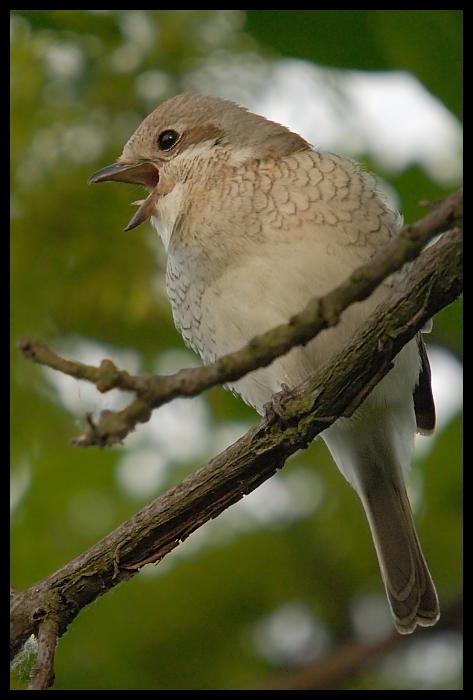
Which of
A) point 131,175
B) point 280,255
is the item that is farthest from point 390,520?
point 131,175

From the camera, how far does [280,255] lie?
12.2 ft

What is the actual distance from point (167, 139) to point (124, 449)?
1.88 meters

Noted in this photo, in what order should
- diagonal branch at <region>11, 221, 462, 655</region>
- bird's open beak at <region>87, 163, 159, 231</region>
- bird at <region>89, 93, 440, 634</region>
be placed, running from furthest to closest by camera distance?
1. bird's open beak at <region>87, 163, 159, 231</region>
2. bird at <region>89, 93, 440, 634</region>
3. diagonal branch at <region>11, 221, 462, 655</region>

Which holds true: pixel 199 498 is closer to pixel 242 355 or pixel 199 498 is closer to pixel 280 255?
pixel 242 355

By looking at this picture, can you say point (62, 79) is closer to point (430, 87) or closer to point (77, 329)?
point (77, 329)

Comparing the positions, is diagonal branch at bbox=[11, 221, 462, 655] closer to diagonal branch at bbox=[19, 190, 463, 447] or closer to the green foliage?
diagonal branch at bbox=[19, 190, 463, 447]

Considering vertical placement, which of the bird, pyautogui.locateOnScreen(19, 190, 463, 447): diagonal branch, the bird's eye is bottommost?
pyautogui.locateOnScreen(19, 190, 463, 447): diagonal branch

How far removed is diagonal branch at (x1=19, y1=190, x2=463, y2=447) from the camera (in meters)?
2.15

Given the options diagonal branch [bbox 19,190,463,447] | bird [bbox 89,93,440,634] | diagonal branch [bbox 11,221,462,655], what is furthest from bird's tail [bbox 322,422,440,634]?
diagonal branch [bbox 19,190,463,447]

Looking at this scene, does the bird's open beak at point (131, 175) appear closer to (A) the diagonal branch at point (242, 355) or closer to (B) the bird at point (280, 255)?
(B) the bird at point (280, 255)

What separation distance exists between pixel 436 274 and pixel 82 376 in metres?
1.05

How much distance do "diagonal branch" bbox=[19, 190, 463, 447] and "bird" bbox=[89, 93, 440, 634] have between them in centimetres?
102

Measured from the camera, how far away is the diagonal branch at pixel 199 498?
2.95 meters

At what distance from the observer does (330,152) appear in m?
4.17
